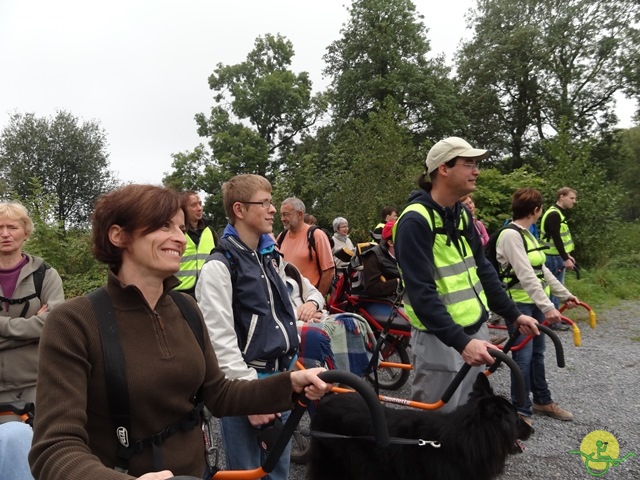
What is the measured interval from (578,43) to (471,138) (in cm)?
728

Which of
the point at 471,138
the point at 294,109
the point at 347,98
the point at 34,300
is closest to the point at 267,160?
the point at 294,109

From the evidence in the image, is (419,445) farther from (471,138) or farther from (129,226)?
(471,138)

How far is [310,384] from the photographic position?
1.67m

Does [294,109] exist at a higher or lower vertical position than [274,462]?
higher

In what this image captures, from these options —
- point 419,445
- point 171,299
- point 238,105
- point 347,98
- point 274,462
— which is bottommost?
point 419,445

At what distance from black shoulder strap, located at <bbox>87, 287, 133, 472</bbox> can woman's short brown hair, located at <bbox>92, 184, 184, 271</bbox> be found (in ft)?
0.65

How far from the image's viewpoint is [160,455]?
4.96 feet

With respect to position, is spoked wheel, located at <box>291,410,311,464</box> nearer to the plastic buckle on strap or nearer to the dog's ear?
the plastic buckle on strap

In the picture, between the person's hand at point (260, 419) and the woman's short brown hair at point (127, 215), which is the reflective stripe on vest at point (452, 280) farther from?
the woman's short brown hair at point (127, 215)

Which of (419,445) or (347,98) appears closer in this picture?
(419,445)

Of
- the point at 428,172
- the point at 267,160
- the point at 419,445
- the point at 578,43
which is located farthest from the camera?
the point at 267,160

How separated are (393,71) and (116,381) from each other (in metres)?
27.3

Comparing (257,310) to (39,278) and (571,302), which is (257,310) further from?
(571,302)

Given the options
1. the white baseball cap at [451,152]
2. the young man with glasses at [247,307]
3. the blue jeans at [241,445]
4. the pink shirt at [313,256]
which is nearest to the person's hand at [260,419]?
the young man with glasses at [247,307]
